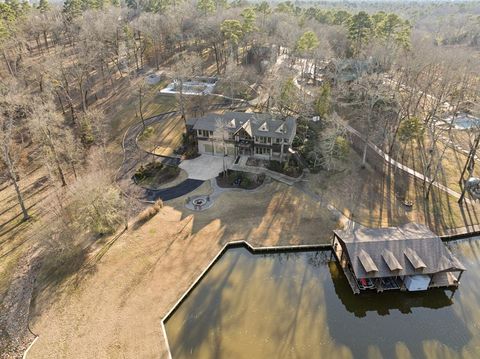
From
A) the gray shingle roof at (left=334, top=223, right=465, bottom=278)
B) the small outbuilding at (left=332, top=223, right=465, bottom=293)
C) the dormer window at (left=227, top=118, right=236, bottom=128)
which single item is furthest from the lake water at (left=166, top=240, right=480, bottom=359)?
the dormer window at (left=227, top=118, right=236, bottom=128)

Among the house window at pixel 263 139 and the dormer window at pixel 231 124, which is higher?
the dormer window at pixel 231 124

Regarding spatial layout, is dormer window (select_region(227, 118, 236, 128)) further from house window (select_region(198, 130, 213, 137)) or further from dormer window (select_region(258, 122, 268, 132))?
dormer window (select_region(258, 122, 268, 132))

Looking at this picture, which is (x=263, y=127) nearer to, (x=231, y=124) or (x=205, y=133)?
(x=231, y=124)

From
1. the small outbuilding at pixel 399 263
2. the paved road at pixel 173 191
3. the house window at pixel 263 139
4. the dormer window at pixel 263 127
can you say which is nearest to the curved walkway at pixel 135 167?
the paved road at pixel 173 191

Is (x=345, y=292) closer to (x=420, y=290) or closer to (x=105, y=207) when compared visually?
(x=420, y=290)

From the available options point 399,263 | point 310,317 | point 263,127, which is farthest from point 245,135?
point 310,317

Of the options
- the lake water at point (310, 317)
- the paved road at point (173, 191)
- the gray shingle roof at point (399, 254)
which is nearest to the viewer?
the lake water at point (310, 317)

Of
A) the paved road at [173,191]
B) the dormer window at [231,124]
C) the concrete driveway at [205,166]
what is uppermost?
the dormer window at [231,124]

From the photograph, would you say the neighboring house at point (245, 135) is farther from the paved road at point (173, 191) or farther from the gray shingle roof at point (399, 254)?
the gray shingle roof at point (399, 254)
